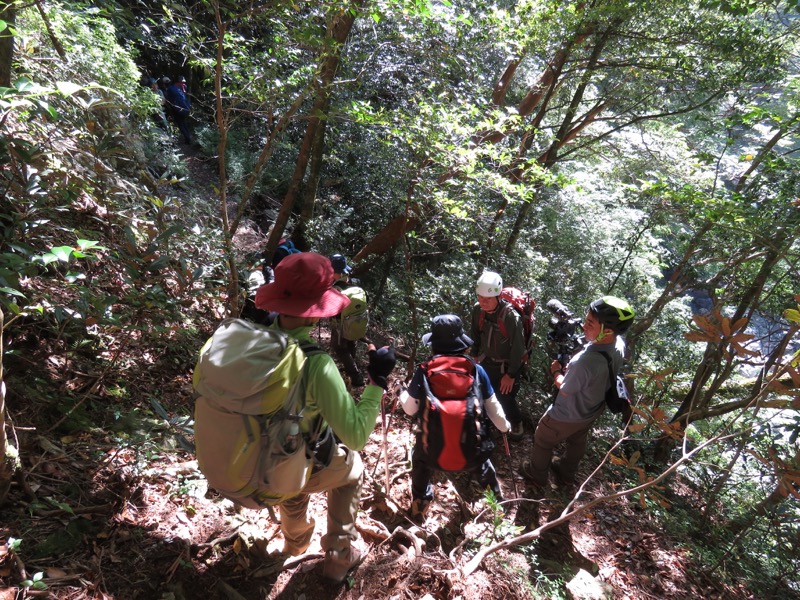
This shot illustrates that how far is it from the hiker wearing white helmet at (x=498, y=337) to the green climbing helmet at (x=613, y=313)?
1134 millimetres

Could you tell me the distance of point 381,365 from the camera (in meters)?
2.43

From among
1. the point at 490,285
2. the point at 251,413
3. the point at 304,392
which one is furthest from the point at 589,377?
the point at 251,413

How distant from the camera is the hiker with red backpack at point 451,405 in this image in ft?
10.6

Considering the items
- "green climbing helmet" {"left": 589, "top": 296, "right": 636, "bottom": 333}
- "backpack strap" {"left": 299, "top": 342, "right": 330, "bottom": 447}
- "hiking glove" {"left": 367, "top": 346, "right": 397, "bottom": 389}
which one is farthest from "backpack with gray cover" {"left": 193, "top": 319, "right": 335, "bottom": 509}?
"green climbing helmet" {"left": 589, "top": 296, "right": 636, "bottom": 333}

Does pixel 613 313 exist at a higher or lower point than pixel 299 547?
higher

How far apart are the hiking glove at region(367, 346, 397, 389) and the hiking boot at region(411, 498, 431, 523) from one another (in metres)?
1.86

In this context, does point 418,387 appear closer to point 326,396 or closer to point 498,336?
point 326,396

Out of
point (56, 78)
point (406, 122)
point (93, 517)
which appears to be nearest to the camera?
point (93, 517)

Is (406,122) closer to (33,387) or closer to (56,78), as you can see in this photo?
(56,78)

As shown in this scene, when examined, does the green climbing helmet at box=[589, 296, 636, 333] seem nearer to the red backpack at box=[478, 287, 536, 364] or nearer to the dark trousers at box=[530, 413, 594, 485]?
the dark trousers at box=[530, 413, 594, 485]

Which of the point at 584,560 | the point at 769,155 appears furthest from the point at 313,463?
the point at 769,155

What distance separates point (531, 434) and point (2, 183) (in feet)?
20.8

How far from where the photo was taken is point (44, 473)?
2.68 meters

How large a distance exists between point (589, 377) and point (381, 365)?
2.33 meters
